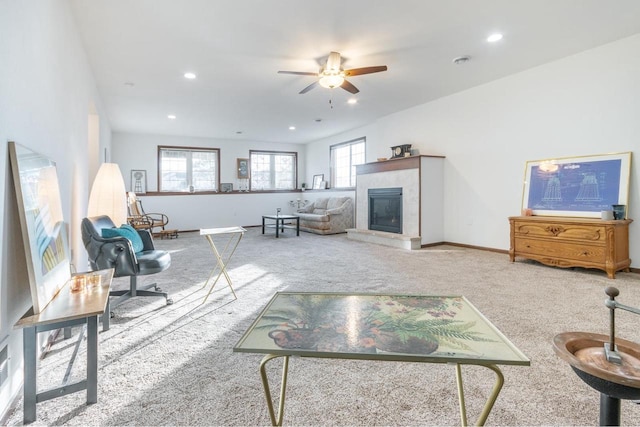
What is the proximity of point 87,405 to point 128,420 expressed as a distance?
11.4 inches

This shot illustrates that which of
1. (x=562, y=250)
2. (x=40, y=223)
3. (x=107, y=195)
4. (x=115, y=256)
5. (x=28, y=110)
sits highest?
(x=28, y=110)

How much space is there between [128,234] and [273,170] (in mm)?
7589

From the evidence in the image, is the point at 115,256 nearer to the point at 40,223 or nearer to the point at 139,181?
the point at 40,223

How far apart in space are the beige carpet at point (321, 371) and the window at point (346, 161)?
206 inches

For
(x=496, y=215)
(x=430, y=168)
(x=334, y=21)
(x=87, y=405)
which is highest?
(x=334, y=21)

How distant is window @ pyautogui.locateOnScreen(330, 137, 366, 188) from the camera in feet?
27.8

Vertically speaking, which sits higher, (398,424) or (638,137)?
(638,137)

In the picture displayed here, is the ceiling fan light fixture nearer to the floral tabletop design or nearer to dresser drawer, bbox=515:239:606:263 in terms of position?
the floral tabletop design

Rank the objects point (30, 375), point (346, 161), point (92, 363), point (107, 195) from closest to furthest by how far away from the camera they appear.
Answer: point (30, 375), point (92, 363), point (107, 195), point (346, 161)

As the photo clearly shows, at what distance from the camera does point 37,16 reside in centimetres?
195

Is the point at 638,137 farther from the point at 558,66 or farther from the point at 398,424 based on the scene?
the point at 398,424

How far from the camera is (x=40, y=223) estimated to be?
1.73 metres

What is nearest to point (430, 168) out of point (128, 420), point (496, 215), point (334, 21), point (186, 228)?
point (496, 215)

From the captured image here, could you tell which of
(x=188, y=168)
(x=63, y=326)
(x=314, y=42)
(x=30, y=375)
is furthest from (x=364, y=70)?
(x=188, y=168)
